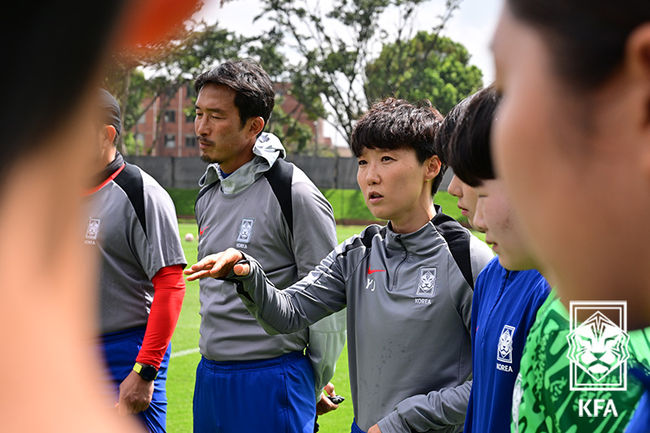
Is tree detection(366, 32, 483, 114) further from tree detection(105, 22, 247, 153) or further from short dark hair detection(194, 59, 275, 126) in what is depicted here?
short dark hair detection(194, 59, 275, 126)

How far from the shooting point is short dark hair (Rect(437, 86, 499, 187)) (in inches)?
87.1

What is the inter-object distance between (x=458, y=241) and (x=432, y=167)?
0.46 metres

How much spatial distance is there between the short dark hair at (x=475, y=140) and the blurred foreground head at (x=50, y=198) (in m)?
1.91

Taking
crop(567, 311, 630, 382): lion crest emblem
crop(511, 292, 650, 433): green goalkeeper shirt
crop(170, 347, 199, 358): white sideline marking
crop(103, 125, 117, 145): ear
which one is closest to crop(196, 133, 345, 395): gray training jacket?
crop(103, 125, 117, 145): ear

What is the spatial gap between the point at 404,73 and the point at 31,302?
42.0 meters

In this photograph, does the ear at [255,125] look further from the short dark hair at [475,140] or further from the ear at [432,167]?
the short dark hair at [475,140]

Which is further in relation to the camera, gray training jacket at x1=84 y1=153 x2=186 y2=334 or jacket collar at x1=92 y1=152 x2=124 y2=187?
jacket collar at x1=92 y1=152 x2=124 y2=187

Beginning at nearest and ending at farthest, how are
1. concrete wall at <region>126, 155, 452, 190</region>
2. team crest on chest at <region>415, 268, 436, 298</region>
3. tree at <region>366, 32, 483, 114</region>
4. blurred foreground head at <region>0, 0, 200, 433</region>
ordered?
blurred foreground head at <region>0, 0, 200, 433</region>, team crest on chest at <region>415, 268, 436, 298</region>, concrete wall at <region>126, 155, 452, 190</region>, tree at <region>366, 32, 483, 114</region>

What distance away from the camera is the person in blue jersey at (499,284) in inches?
86.0

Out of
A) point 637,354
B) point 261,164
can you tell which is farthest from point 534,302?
point 261,164

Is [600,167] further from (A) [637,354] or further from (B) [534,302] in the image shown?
(B) [534,302]

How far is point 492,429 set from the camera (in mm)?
2184

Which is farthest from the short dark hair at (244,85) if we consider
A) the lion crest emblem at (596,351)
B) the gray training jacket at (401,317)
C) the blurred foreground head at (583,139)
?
the blurred foreground head at (583,139)

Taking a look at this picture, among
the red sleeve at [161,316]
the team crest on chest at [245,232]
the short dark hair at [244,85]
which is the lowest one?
the red sleeve at [161,316]
